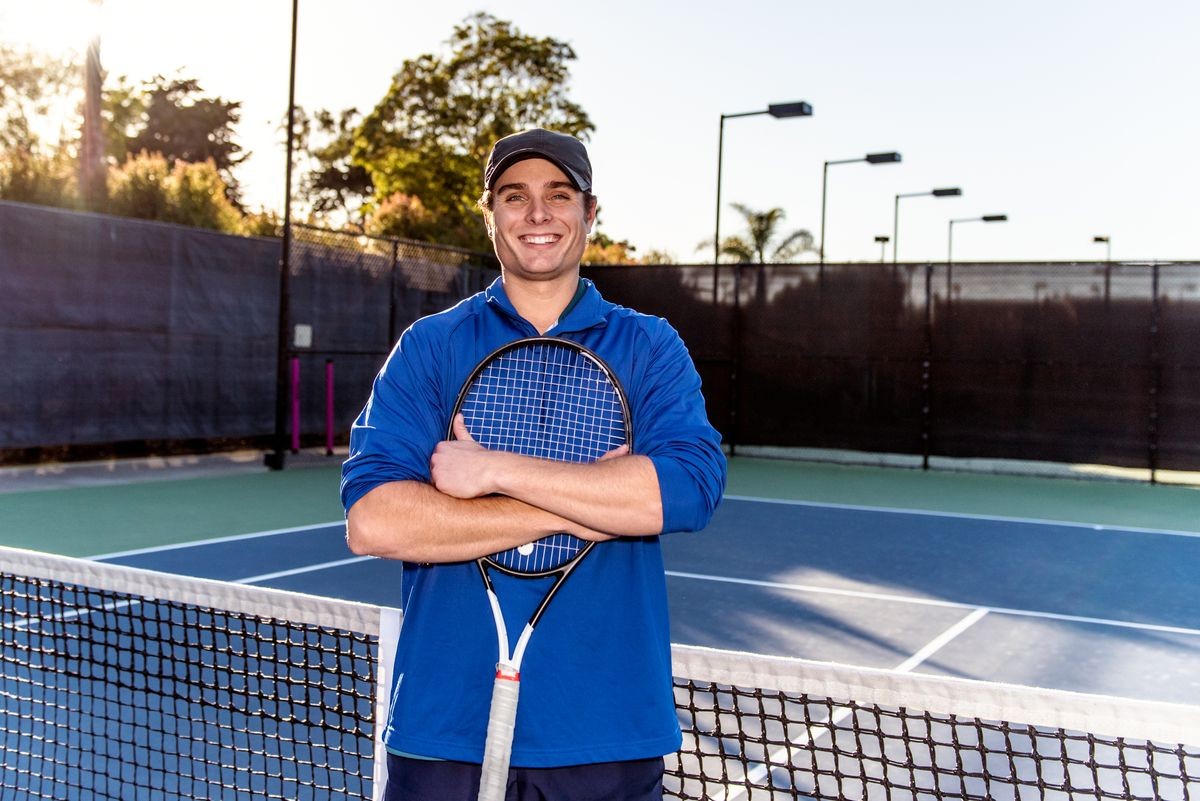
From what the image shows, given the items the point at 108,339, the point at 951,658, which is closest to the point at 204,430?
the point at 108,339

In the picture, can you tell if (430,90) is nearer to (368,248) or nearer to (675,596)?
(368,248)

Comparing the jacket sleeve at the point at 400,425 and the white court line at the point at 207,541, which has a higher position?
the jacket sleeve at the point at 400,425

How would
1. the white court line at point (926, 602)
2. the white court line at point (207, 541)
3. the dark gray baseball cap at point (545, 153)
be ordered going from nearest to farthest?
the dark gray baseball cap at point (545, 153), the white court line at point (926, 602), the white court line at point (207, 541)

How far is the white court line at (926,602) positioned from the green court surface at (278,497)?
3.53 m

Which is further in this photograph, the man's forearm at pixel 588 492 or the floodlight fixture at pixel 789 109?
the floodlight fixture at pixel 789 109

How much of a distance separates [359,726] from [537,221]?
6.93 feet

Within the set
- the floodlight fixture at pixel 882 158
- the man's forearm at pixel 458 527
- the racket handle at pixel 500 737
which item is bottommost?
the racket handle at pixel 500 737

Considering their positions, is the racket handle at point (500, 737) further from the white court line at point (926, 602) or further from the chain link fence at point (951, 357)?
the chain link fence at point (951, 357)

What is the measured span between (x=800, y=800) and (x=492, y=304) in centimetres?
238

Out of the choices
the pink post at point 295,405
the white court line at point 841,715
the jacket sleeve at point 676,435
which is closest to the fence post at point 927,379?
the pink post at point 295,405

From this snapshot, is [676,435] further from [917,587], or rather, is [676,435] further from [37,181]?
[37,181]

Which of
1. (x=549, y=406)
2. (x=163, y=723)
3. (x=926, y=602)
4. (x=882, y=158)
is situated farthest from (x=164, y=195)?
(x=549, y=406)

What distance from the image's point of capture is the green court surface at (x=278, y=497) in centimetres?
864

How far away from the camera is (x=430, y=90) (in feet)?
101
